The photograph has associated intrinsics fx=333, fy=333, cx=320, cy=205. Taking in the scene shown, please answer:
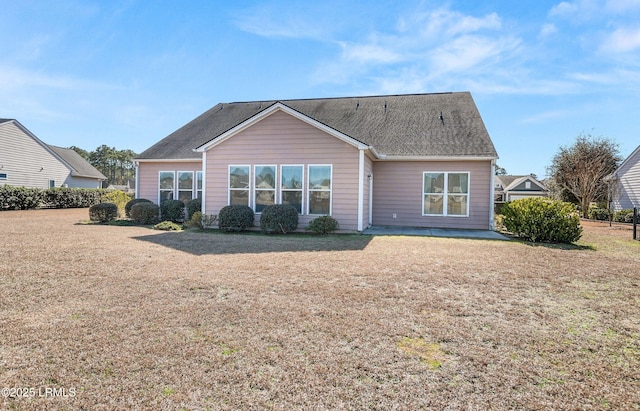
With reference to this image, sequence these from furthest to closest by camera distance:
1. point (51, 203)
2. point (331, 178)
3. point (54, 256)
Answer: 1. point (51, 203)
2. point (331, 178)
3. point (54, 256)

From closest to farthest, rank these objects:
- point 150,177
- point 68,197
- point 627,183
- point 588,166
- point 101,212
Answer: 1. point 101,212
2. point 150,177
3. point 627,183
4. point 588,166
5. point 68,197

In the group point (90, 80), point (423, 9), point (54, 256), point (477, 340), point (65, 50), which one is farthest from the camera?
point (90, 80)

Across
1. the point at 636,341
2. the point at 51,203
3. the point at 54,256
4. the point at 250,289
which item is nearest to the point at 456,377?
the point at 636,341

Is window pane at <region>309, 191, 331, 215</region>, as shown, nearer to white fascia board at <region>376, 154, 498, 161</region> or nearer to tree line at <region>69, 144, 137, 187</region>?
white fascia board at <region>376, 154, 498, 161</region>

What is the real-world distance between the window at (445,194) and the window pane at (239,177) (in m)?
7.06

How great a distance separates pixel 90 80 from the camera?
1675cm

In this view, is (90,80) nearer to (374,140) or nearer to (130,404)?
(374,140)

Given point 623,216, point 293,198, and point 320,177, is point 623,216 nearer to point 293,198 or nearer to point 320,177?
point 320,177

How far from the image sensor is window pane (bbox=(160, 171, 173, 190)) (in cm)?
1622

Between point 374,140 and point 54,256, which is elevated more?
point 374,140

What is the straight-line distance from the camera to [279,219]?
1127cm

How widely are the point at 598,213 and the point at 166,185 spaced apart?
84.5 feet

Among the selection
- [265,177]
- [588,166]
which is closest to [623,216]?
[588,166]

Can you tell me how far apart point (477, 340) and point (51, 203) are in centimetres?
2990
